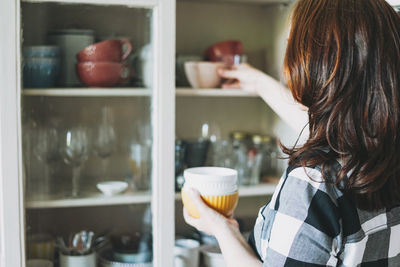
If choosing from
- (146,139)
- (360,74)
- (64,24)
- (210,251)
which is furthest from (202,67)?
(360,74)

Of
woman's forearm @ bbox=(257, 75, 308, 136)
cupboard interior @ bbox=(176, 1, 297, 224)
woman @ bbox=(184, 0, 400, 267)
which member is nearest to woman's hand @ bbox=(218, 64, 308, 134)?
woman's forearm @ bbox=(257, 75, 308, 136)

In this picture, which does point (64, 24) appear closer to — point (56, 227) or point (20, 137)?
point (20, 137)

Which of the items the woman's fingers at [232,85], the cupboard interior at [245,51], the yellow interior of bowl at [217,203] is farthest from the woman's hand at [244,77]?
the yellow interior of bowl at [217,203]

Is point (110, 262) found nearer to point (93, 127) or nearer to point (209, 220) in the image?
point (93, 127)

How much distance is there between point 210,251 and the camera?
63.1 inches

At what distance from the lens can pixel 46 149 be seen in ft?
4.65

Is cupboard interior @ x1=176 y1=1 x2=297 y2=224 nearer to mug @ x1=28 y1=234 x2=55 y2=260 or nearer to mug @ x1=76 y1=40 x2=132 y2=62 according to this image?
mug @ x1=76 y1=40 x2=132 y2=62

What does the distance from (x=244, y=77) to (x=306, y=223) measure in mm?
884

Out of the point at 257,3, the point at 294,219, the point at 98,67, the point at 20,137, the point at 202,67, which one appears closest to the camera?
the point at 294,219

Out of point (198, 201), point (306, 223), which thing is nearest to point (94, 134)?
point (198, 201)

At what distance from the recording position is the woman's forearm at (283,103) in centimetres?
130

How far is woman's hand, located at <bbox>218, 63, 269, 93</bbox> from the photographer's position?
153 centimetres

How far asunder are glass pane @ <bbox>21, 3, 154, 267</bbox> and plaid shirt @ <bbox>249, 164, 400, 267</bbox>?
76 cm

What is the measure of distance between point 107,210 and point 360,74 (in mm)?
967
